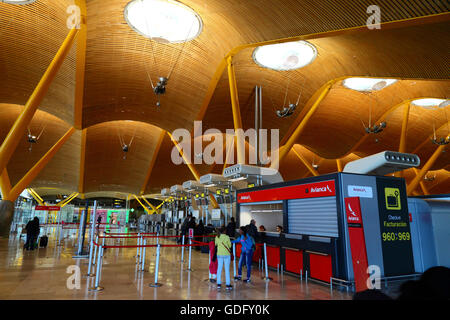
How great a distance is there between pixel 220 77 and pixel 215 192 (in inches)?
281

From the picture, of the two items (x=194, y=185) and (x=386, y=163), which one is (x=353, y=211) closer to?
(x=386, y=163)

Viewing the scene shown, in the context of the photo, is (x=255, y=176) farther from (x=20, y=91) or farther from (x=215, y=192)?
(x=20, y=91)

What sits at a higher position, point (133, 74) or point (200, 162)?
point (133, 74)

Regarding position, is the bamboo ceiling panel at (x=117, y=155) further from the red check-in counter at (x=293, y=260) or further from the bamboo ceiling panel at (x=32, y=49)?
the red check-in counter at (x=293, y=260)

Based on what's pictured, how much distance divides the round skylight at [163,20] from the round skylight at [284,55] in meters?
4.48

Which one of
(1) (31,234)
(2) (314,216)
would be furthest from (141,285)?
(1) (31,234)

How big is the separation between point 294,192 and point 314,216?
1.07 meters

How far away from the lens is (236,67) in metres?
17.7

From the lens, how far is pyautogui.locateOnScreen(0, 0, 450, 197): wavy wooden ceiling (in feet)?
36.7

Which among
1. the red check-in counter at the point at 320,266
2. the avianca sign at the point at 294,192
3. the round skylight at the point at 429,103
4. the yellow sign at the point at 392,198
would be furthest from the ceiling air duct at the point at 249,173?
the round skylight at the point at 429,103

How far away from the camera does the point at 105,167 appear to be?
40000 mm
